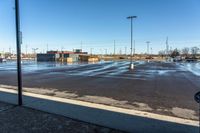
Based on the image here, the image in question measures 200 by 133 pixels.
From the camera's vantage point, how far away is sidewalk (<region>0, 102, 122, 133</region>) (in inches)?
235

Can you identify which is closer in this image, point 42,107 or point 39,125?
point 39,125

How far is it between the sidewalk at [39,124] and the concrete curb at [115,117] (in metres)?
0.35

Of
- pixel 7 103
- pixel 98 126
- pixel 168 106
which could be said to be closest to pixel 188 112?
pixel 168 106

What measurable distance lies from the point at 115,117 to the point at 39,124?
2.18 meters

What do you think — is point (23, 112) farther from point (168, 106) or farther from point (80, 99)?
point (168, 106)

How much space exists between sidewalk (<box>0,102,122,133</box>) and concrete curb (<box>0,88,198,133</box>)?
1.14 ft

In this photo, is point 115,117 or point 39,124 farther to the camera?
point 115,117

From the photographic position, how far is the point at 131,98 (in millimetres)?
10297

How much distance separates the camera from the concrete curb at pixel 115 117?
605cm

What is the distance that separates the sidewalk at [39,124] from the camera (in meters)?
5.96

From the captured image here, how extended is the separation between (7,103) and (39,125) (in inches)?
127

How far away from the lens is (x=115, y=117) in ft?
23.2

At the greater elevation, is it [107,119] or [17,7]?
[17,7]

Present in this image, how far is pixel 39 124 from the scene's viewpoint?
640 cm
